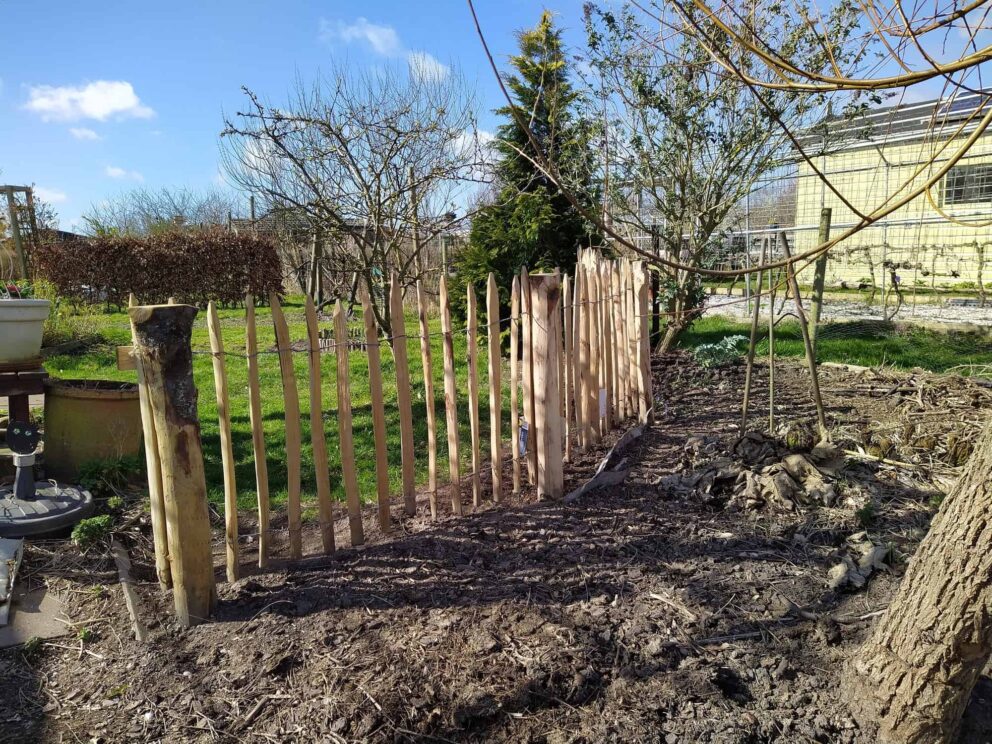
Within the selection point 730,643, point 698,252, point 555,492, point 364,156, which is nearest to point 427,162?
point 364,156

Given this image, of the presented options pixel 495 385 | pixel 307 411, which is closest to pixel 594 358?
pixel 495 385

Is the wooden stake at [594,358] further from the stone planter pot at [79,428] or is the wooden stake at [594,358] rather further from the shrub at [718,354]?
the stone planter pot at [79,428]

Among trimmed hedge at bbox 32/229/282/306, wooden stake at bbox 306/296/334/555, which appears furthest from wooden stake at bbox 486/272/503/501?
trimmed hedge at bbox 32/229/282/306

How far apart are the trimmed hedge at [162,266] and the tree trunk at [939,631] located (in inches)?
591

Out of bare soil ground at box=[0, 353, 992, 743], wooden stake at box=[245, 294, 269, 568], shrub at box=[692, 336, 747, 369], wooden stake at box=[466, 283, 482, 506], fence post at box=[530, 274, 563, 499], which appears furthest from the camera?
shrub at box=[692, 336, 747, 369]

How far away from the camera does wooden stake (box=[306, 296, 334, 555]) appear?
9.89 feet

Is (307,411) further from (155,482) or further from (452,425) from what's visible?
(155,482)

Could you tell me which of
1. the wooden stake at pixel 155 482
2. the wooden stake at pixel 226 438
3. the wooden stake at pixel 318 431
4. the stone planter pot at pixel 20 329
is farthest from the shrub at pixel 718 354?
the stone planter pot at pixel 20 329

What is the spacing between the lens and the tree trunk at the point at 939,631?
6.10ft

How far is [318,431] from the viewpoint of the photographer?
313 centimetres

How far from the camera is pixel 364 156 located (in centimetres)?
712

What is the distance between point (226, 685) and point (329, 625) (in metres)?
0.42

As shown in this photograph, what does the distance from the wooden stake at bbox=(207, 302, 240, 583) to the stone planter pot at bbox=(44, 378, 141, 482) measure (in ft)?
6.08

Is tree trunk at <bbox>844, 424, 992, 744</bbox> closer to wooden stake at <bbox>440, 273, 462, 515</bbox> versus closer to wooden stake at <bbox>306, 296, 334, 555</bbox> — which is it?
wooden stake at <bbox>440, 273, 462, 515</bbox>
